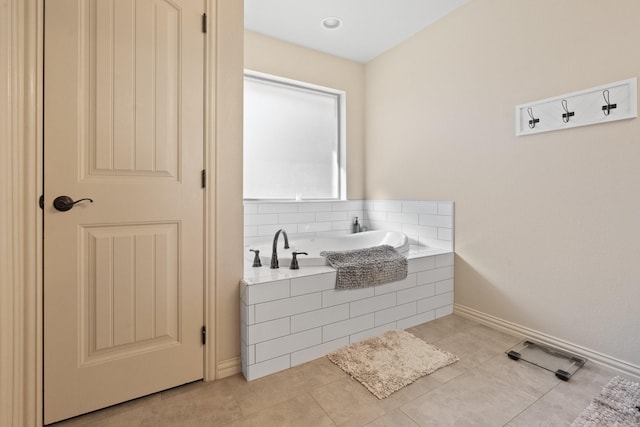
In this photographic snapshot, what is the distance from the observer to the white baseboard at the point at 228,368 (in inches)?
67.4

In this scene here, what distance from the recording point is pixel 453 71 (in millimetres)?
2623

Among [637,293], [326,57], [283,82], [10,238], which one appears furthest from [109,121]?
[637,293]

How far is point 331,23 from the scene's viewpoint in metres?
2.73

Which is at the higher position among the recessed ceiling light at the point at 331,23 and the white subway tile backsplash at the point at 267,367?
the recessed ceiling light at the point at 331,23

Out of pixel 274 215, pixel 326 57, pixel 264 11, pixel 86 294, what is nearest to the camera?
pixel 86 294

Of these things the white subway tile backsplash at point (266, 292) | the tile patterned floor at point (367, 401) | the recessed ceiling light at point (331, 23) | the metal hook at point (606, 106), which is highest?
the recessed ceiling light at point (331, 23)

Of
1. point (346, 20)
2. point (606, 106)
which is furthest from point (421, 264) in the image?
point (346, 20)

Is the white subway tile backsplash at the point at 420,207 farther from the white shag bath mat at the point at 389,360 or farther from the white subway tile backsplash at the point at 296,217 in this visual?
the white shag bath mat at the point at 389,360

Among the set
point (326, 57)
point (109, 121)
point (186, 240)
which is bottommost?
point (186, 240)

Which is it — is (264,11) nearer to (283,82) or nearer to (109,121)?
(283,82)

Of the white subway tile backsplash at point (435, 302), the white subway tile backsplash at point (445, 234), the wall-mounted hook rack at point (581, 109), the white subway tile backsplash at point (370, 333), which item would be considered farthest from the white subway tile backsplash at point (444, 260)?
the wall-mounted hook rack at point (581, 109)

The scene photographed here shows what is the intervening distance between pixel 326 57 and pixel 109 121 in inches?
97.5

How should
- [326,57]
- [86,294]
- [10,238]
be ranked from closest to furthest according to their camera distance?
[10,238] < [86,294] < [326,57]

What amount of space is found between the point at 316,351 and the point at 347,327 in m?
0.26
